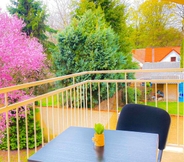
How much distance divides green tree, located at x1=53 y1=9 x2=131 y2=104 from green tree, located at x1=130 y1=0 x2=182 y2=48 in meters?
0.84

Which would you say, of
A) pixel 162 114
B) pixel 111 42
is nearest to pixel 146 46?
pixel 111 42

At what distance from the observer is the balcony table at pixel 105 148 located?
1.09 m

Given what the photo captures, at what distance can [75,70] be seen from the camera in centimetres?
620

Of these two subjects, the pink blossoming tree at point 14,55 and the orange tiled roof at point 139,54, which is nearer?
the pink blossoming tree at point 14,55

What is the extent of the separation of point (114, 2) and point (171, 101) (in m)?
3.69

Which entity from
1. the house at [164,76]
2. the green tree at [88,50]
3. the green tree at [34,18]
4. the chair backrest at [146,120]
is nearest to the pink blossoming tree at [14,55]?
the green tree at [88,50]

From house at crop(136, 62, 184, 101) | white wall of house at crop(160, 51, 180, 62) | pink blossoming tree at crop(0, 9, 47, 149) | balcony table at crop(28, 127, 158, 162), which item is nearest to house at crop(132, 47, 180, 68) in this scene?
white wall of house at crop(160, 51, 180, 62)

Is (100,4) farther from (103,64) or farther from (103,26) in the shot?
(103,64)

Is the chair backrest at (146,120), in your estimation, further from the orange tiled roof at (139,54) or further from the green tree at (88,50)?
the orange tiled roof at (139,54)

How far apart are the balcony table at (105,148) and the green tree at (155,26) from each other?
4831 millimetres

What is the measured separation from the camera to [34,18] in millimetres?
6594

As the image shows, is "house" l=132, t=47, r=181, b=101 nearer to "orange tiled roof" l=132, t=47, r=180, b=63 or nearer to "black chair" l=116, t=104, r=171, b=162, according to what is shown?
"orange tiled roof" l=132, t=47, r=180, b=63

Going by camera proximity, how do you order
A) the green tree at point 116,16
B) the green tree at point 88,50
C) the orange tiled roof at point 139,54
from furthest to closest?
the green tree at point 116,16 → the orange tiled roof at point 139,54 → the green tree at point 88,50

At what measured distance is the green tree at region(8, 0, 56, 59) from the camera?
6.46 meters
